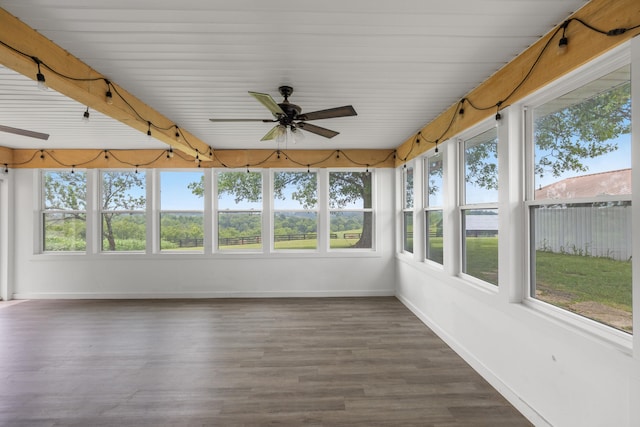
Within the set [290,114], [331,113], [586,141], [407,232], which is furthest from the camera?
[407,232]

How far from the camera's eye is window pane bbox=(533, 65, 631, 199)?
186 centimetres

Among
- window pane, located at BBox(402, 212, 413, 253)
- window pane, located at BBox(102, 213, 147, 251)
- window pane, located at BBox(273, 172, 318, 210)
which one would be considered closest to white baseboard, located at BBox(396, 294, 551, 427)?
window pane, located at BBox(402, 212, 413, 253)

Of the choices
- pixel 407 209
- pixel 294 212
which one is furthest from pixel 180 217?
pixel 407 209

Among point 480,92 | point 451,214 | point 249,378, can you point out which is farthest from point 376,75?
point 249,378

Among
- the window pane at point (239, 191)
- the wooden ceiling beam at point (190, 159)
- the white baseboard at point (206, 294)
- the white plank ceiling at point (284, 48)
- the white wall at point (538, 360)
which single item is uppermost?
the white plank ceiling at point (284, 48)

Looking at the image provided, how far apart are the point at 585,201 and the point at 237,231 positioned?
16.4ft

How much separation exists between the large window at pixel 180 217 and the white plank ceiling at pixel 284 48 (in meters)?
2.13

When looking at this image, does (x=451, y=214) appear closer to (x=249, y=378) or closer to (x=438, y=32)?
(x=438, y=32)

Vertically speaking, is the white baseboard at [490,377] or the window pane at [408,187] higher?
the window pane at [408,187]

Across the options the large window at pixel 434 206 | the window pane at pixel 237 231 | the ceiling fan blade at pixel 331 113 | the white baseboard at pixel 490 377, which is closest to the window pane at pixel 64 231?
the window pane at pixel 237 231

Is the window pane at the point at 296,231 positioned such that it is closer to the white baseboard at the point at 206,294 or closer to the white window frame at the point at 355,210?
the white window frame at the point at 355,210

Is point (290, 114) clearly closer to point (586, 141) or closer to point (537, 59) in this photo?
point (537, 59)

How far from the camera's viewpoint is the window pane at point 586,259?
1.84 m

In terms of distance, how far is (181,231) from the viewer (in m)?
5.90
